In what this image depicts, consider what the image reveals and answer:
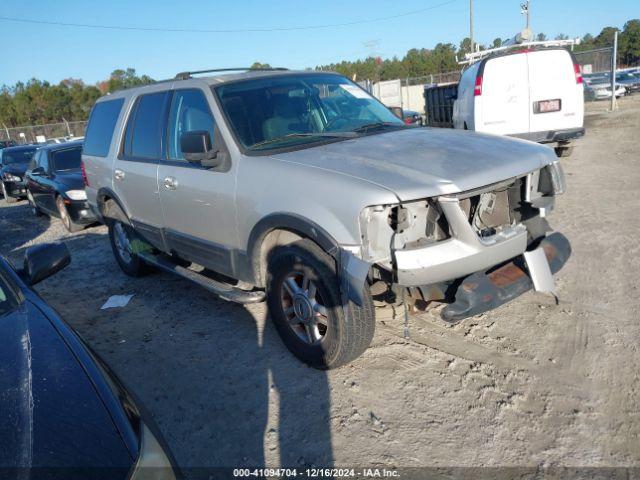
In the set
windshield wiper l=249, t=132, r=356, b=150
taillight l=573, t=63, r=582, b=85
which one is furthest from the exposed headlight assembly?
taillight l=573, t=63, r=582, b=85

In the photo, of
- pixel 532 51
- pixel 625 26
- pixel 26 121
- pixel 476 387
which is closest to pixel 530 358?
pixel 476 387

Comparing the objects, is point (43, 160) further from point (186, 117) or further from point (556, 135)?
point (556, 135)

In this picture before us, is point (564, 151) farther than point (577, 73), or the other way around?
point (564, 151)

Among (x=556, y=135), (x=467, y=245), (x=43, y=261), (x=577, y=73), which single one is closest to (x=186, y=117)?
(x=43, y=261)

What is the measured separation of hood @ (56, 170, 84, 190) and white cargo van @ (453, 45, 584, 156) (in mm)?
7565

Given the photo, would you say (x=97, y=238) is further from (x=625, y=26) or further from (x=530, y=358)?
(x=625, y=26)

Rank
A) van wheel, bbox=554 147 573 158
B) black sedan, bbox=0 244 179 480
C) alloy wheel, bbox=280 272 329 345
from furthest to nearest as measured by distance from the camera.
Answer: van wheel, bbox=554 147 573 158 < alloy wheel, bbox=280 272 329 345 < black sedan, bbox=0 244 179 480

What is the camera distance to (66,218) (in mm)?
9359

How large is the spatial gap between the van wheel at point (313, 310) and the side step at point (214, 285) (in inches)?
7.7

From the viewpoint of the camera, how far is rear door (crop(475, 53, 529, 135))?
923 centimetres

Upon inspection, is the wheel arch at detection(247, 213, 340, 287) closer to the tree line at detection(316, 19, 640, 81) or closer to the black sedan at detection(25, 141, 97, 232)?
the black sedan at detection(25, 141, 97, 232)

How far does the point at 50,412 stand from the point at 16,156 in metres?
16.1

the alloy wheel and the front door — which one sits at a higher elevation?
the front door

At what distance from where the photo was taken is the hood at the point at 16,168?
14.1 m
